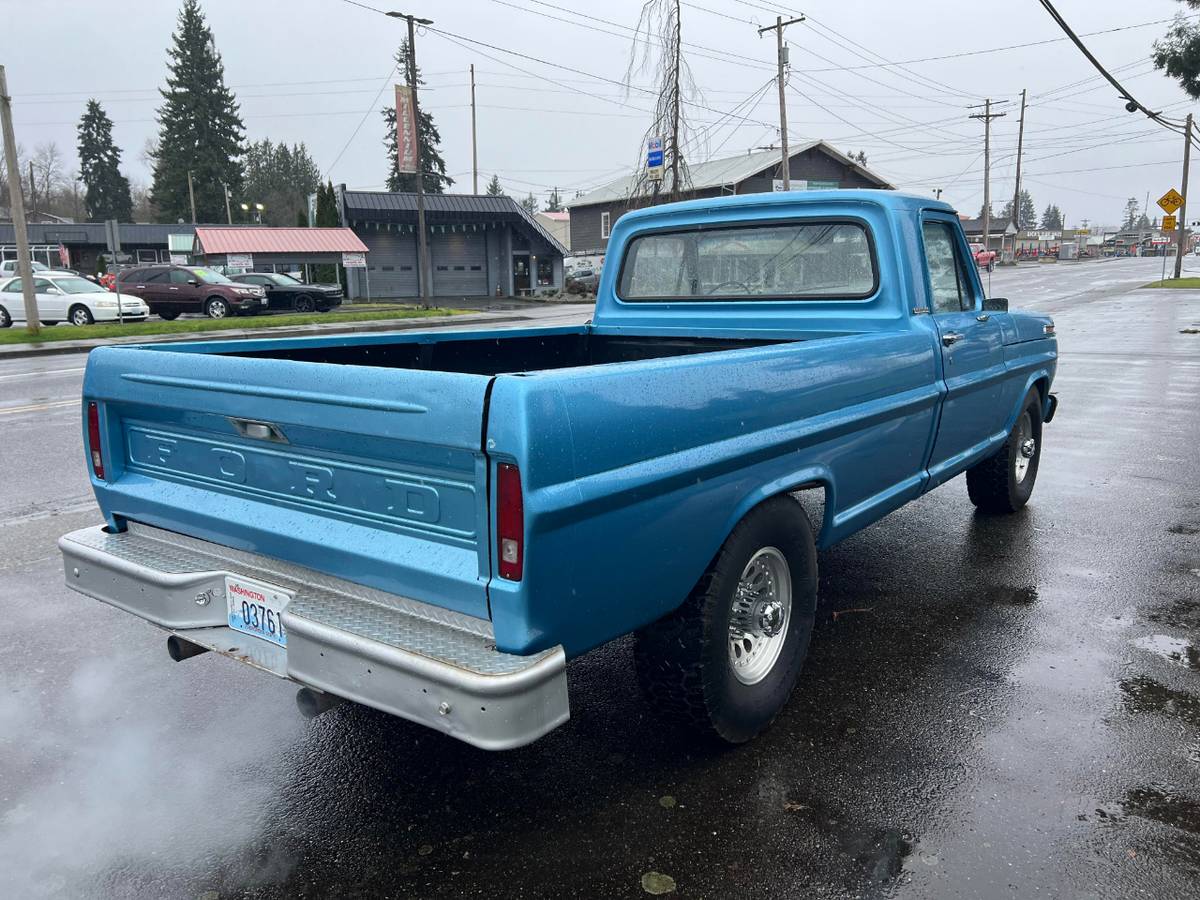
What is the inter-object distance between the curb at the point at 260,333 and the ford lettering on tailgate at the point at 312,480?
455 inches

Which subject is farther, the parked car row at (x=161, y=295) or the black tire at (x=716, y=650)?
the parked car row at (x=161, y=295)

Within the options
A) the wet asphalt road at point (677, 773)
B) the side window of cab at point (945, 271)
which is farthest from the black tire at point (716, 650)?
the side window of cab at point (945, 271)

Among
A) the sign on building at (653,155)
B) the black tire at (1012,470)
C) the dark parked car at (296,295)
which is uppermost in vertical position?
the sign on building at (653,155)

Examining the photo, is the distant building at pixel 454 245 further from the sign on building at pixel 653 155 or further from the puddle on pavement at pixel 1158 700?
the puddle on pavement at pixel 1158 700

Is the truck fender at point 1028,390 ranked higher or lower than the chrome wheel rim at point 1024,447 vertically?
higher

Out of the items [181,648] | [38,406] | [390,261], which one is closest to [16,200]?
[38,406]

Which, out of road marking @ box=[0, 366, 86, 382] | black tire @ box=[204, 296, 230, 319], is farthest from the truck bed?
black tire @ box=[204, 296, 230, 319]

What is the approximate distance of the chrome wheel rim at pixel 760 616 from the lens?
3.11 m

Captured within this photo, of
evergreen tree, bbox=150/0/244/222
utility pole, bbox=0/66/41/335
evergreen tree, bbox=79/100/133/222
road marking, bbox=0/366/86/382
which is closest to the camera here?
road marking, bbox=0/366/86/382

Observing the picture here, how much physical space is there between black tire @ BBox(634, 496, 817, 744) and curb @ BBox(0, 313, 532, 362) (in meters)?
12.2

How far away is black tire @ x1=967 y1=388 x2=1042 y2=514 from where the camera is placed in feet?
18.7

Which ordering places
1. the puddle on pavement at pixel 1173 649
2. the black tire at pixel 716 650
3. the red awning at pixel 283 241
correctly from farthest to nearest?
the red awning at pixel 283 241, the puddle on pavement at pixel 1173 649, the black tire at pixel 716 650

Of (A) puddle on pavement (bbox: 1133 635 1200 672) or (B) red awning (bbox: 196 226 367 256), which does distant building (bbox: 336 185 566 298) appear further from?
(A) puddle on pavement (bbox: 1133 635 1200 672)

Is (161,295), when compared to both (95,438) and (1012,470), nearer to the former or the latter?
(95,438)
